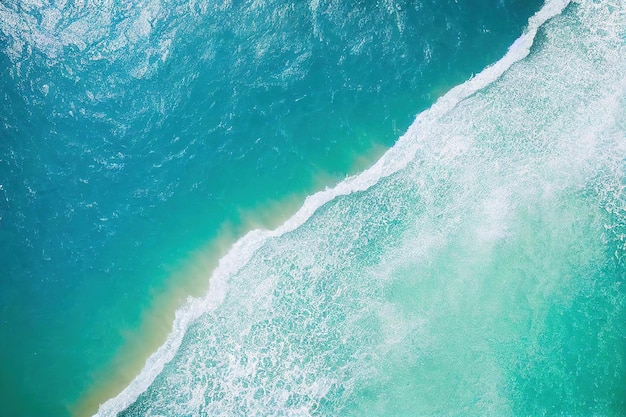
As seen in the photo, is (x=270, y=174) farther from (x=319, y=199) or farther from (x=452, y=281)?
(x=452, y=281)

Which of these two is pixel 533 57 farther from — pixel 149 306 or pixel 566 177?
pixel 149 306

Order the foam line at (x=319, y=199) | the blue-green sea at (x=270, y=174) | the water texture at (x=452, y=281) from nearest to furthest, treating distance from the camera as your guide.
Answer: the water texture at (x=452, y=281) < the blue-green sea at (x=270, y=174) < the foam line at (x=319, y=199)

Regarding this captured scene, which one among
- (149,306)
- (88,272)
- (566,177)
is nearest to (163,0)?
(88,272)

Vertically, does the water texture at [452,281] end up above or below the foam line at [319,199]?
below

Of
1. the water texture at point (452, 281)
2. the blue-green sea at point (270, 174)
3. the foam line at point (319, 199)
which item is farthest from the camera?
the foam line at point (319, 199)

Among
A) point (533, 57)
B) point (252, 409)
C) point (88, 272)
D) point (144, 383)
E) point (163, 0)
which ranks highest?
point (163, 0)

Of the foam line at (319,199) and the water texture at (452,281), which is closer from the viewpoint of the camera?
the water texture at (452,281)
